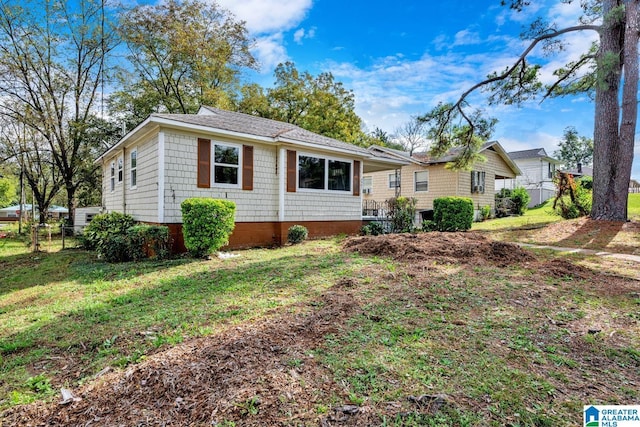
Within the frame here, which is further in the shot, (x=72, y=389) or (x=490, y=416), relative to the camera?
(x=72, y=389)

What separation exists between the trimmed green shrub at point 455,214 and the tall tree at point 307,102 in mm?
12401

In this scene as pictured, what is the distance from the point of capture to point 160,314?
393 centimetres

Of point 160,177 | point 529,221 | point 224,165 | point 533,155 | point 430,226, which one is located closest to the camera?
point 160,177

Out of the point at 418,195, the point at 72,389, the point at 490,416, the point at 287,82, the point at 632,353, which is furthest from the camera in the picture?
the point at 287,82

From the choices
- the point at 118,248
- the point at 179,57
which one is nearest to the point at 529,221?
the point at 118,248

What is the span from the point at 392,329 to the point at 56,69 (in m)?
22.5

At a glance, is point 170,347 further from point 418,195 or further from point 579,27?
point 418,195

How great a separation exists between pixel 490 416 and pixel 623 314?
312 cm

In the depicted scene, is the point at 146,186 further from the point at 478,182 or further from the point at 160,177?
the point at 478,182

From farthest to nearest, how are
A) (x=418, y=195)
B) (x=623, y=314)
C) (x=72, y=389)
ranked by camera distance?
1. (x=418, y=195)
2. (x=623, y=314)
3. (x=72, y=389)

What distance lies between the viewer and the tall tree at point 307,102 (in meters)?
23.1

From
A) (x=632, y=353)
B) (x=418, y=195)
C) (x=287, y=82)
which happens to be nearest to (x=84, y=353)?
(x=632, y=353)

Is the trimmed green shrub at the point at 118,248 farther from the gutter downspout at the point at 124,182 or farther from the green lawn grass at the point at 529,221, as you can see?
the green lawn grass at the point at 529,221

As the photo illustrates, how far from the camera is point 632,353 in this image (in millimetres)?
2852
